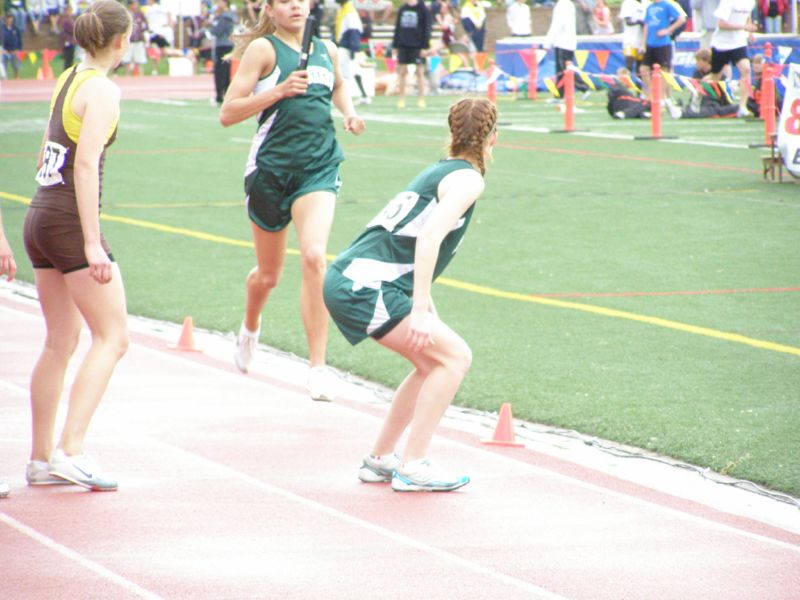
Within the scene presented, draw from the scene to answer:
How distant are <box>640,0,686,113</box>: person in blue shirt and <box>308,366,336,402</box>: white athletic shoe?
18.8m

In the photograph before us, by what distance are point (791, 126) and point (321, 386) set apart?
9.95 meters

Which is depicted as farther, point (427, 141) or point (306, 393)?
point (427, 141)

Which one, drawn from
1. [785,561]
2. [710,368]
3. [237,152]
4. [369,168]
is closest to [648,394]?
[710,368]

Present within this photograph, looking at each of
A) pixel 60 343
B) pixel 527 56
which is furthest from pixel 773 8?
pixel 60 343

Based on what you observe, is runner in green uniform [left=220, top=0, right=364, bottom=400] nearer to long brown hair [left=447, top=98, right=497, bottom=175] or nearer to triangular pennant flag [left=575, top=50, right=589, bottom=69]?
long brown hair [left=447, top=98, right=497, bottom=175]

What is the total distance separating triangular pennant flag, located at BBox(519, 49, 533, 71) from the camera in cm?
3362

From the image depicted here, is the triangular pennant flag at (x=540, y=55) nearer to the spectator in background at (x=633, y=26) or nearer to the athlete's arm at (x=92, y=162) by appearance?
the spectator in background at (x=633, y=26)

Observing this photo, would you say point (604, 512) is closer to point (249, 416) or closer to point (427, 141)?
point (249, 416)

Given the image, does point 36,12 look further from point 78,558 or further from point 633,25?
point 78,558

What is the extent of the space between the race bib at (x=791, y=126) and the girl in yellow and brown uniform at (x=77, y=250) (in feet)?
38.1

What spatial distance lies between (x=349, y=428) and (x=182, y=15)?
45314 millimetres

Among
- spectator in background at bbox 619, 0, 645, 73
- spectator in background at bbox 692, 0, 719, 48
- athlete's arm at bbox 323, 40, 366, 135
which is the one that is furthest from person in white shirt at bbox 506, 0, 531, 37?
athlete's arm at bbox 323, 40, 366, 135

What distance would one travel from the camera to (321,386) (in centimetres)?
760

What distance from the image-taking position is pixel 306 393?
824 cm
